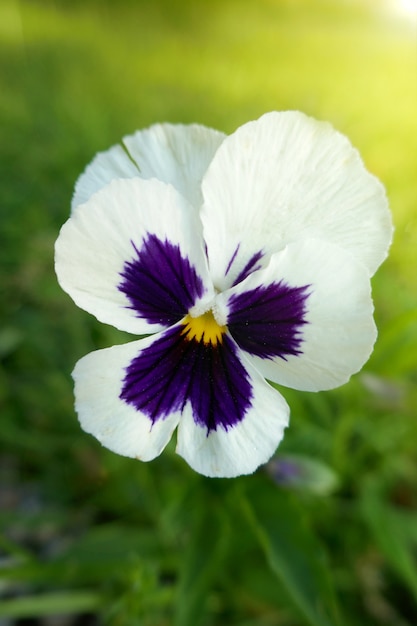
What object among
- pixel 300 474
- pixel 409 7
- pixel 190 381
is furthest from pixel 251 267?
pixel 409 7

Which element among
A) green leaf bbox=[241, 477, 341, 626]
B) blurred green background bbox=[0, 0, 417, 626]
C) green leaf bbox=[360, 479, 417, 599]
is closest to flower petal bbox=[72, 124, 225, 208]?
blurred green background bbox=[0, 0, 417, 626]

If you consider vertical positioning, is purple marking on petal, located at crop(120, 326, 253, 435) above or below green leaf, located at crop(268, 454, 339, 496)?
above

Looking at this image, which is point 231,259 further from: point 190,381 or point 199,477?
point 199,477

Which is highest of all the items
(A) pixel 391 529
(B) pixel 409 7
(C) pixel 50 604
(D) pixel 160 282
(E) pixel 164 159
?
(B) pixel 409 7

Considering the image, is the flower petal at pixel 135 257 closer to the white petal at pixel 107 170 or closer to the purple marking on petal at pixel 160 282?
the purple marking on petal at pixel 160 282

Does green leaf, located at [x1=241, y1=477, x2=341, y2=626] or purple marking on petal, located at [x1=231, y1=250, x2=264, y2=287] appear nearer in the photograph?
purple marking on petal, located at [x1=231, y1=250, x2=264, y2=287]

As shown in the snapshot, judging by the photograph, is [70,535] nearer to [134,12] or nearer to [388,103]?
[388,103]

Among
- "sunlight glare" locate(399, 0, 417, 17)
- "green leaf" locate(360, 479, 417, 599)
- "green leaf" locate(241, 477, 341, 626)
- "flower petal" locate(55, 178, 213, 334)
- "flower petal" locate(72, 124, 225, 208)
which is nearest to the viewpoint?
"flower petal" locate(55, 178, 213, 334)

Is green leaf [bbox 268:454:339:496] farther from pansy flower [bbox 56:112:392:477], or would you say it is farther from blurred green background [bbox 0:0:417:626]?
pansy flower [bbox 56:112:392:477]
